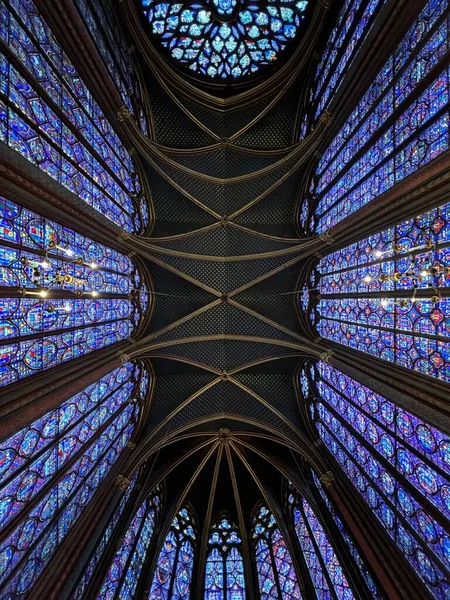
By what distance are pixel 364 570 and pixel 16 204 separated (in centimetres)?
1095

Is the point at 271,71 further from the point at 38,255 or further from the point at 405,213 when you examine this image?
the point at 38,255

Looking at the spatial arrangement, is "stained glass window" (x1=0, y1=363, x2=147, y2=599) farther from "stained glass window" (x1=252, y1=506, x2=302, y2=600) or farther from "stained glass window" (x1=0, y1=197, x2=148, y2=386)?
"stained glass window" (x1=252, y1=506, x2=302, y2=600)

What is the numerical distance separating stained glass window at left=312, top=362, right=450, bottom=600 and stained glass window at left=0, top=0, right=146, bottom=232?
28.9 ft

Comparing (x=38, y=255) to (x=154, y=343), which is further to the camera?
(x=154, y=343)

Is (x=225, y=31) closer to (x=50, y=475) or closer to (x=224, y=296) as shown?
(x=224, y=296)

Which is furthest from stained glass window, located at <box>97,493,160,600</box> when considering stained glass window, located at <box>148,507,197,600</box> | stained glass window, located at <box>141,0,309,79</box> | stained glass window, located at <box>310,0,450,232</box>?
stained glass window, located at <box>141,0,309,79</box>

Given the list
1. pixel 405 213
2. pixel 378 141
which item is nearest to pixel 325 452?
pixel 405 213

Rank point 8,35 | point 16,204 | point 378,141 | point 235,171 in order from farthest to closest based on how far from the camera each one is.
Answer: point 235,171
point 378,141
point 16,204
point 8,35

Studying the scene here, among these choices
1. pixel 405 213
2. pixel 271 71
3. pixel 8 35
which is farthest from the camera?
pixel 271 71

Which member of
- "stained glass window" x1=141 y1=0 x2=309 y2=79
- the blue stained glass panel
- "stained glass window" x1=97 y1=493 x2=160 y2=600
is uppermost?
"stained glass window" x1=141 y1=0 x2=309 y2=79

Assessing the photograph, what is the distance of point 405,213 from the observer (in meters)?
7.31

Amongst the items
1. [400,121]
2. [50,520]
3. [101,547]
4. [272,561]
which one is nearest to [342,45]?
[400,121]

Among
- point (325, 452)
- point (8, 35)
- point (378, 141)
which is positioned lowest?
point (8, 35)

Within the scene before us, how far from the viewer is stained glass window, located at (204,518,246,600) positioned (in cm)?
1206
